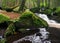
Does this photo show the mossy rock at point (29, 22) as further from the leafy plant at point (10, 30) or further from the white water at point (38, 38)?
the white water at point (38, 38)

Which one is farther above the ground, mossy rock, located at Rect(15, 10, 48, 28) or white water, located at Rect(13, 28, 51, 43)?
mossy rock, located at Rect(15, 10, 48, 28)

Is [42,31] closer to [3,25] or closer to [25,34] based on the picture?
[25,34]

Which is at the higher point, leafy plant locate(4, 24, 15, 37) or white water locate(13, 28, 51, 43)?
leafy plant locate(4, 24, 15, 37)

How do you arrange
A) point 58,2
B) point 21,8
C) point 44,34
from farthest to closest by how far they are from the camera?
point 58,2
point 21,8
point 44,34

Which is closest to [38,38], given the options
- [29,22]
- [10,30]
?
[29,22]

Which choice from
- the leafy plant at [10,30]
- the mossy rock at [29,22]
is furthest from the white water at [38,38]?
the leafy plant at [10,30]

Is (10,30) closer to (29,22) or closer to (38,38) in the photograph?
(29,22)

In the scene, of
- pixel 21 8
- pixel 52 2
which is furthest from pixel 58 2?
pixel 21 8

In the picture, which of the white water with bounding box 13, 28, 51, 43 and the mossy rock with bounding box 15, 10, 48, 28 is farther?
the mossy rock with bounding box 15, 10, 48, 28

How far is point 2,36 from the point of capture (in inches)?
308

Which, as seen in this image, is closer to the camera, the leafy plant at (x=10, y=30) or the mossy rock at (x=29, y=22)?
the leafy plant at (x=10, y=30)

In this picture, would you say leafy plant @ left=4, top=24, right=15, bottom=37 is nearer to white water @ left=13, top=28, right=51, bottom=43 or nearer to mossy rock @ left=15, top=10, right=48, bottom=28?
mossy rock @ left=15, top=10, right=48, bottom=28

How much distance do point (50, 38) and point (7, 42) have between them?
186cm

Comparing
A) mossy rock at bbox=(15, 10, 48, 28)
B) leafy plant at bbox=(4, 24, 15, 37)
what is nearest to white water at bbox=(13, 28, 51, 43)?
mossy rock at bbox=(15, 10, 48, 28)
